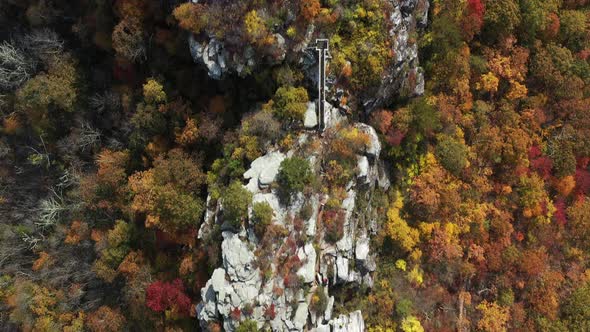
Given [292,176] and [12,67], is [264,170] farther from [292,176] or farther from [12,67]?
[12,67]

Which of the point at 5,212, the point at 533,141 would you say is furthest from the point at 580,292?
the point at 5,212

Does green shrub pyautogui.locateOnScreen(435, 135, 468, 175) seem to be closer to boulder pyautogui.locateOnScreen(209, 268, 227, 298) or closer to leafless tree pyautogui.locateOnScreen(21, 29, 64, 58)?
boulder pyautogui.locateOnScreen(209, 268, 227, 298)

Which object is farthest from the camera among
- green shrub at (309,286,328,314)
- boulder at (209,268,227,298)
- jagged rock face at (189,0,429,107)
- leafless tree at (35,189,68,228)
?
leafless tree at (35,189,68,228)

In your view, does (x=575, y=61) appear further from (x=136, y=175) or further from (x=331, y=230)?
(x=136, y=175)

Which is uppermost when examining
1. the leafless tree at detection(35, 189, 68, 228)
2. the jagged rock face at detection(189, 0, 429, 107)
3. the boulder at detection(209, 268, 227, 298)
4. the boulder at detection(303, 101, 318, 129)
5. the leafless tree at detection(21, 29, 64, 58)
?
the leafless tree at detection(21, 29, 64, 58)

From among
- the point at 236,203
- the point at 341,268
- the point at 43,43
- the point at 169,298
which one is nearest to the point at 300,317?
the point at 341,268

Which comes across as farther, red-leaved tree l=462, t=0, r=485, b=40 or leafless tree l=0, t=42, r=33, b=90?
red-leaved tree l=462, t=0, r=485, b=40

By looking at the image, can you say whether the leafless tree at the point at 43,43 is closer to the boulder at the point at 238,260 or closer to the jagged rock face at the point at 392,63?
the jagged rock face at the point at 392,63

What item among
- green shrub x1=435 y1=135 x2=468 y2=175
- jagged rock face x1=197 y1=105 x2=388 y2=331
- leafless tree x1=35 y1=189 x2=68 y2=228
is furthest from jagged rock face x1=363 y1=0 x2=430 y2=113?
leafless tree x1=35 y1=189 x2=68 y2=228
